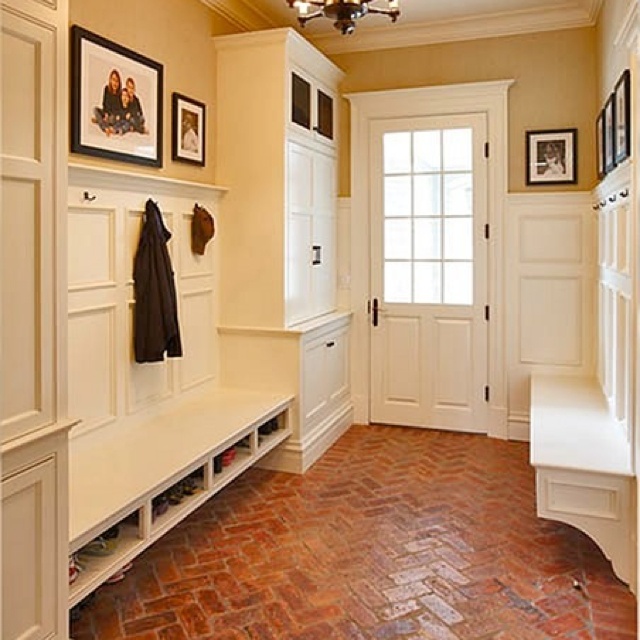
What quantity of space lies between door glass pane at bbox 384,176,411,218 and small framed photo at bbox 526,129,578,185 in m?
0.91

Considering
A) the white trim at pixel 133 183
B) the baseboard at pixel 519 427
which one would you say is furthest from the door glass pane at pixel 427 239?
the white trim at pixel 133 183

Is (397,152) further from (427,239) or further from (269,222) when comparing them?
(269,222)

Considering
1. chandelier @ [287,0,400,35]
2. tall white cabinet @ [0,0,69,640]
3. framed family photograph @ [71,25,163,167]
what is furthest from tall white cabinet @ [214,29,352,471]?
tall white cabinet @ [0,0,69,640]

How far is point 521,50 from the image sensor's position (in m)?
4.84

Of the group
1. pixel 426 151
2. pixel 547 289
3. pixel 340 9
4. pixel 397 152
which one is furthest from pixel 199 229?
pixel 547 289

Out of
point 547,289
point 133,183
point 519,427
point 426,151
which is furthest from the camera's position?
point 426,151

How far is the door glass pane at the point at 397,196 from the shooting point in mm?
5152

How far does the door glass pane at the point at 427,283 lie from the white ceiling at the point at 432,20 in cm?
173

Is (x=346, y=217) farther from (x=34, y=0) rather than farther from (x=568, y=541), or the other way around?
(x=34, y=0)

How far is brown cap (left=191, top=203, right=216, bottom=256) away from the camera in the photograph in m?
4.03

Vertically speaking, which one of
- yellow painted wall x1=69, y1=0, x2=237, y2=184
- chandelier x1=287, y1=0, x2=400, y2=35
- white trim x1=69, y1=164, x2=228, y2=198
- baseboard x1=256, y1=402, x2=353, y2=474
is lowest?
baseboard x1=256, y1=402, x2=353, y2=474

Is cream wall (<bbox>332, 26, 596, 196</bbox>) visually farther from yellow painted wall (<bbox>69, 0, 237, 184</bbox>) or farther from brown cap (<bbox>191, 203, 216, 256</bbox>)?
brown cap (<bbox>191, 203, 216, 256</bbox>)

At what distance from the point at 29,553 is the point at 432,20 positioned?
4452 mm

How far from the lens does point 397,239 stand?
5.21 metres
